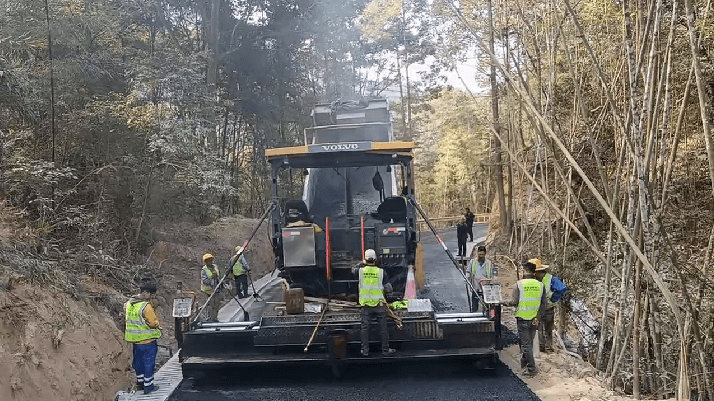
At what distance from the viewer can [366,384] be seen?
20.0 ft

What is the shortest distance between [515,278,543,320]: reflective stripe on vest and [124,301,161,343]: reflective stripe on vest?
146 inches

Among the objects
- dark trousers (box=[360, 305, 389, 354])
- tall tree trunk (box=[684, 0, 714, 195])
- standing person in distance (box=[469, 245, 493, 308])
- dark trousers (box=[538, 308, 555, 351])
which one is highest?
tall tree trunk (box=[684, 0, 714, 195])

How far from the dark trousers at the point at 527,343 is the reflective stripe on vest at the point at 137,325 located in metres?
3.70

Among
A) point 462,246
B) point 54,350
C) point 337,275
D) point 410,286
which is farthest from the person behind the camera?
point 462,246

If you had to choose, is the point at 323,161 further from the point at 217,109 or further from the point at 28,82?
the point at 217,109

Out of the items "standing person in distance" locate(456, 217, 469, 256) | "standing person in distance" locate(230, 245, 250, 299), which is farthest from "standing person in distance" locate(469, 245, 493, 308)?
"standing person in distance" locate(456, 217, 469, 256)

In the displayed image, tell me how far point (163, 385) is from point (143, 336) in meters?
0.59

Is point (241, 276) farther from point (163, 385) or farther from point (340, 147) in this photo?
point (163, 385)

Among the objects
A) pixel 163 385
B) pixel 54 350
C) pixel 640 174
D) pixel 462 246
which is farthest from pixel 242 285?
pixel 640 174

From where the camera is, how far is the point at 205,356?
6.28 meters

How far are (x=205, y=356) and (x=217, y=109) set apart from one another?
8.32m

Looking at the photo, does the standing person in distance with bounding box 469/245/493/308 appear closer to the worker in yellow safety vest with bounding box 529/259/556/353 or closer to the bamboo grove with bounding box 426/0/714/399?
the bamboo grove with bounding box 426/0/714/399

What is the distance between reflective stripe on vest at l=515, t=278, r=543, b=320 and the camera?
20.1 ft

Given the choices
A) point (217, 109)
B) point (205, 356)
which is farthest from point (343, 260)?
point (217, 109)
